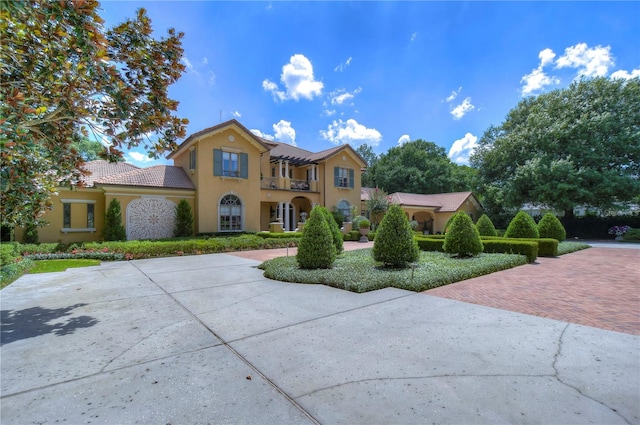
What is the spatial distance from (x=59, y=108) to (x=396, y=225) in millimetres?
8417

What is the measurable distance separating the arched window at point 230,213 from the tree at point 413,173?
28.5 metres

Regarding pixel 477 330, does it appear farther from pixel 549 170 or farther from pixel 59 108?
pixel 549 170

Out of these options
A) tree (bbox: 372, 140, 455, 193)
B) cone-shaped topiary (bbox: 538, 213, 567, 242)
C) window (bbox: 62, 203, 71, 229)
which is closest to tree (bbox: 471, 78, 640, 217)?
cone-shaped topiary (bbox: 538, 213, 567, 242)

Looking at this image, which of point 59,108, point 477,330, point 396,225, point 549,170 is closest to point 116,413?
point 477,330

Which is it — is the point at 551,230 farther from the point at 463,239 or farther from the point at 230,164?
the point at 230,164

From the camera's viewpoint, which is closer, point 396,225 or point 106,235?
point 396,225

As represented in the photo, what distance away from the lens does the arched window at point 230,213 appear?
2127 cm

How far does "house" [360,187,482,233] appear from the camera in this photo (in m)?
33.3

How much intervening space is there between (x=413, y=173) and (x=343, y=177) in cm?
2101

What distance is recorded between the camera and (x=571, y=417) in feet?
8.66

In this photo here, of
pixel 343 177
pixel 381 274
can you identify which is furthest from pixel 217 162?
pixel 381 274

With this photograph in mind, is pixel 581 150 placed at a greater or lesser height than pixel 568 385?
greater

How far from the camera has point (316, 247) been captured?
31.2 feet

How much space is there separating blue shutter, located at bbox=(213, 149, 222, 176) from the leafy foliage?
240 inches
